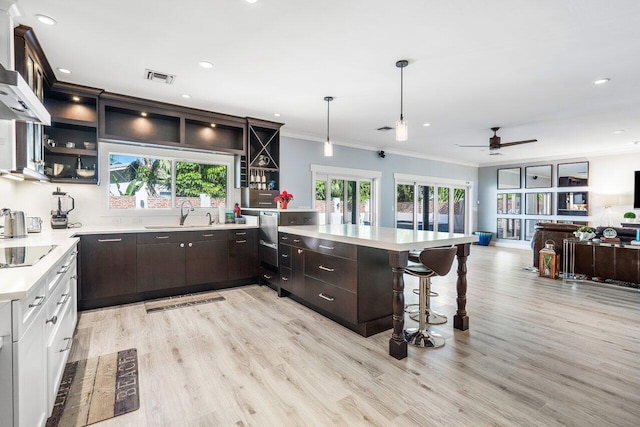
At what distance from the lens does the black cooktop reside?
1747mm

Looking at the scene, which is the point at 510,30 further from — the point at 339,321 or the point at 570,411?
the point at 339,321

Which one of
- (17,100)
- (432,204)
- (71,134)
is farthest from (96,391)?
(432,204)

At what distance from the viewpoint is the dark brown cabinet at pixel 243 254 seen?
15.0 feet

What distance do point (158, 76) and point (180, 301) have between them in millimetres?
2717

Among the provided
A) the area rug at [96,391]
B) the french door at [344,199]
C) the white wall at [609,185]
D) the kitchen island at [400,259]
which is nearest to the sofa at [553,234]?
the french door at [344,199]

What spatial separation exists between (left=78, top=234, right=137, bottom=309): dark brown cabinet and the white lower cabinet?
1.65 m

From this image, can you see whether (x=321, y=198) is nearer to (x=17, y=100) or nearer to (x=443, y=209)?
(x=443, y=209)

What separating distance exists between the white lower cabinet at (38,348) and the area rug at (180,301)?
1596 mm

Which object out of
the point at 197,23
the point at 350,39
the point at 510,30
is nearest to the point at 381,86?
the point at 350,39

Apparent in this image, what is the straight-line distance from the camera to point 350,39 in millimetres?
2701

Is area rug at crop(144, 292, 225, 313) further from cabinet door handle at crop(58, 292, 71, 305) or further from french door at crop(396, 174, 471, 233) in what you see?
french door at crop(396, 174, 471, 233)

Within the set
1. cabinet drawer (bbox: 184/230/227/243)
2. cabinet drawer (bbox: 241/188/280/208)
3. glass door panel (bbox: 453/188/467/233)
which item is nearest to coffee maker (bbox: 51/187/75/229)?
cabinet drawer (bbox: 184/230/227/243)

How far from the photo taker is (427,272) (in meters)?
2.71

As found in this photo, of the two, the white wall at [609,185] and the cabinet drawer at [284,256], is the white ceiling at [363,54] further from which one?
the white wall at [609,185]
